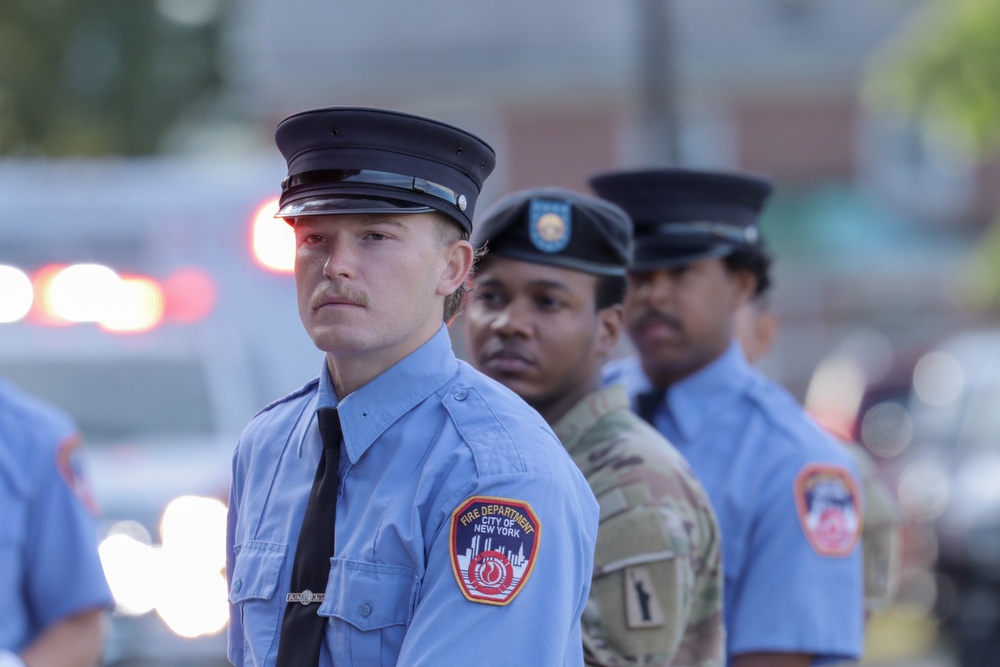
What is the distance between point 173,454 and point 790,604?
4083 mm

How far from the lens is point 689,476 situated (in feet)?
9.30

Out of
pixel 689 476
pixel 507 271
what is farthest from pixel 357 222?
pixel 689 476

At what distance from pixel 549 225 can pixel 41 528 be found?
1486 millimetres

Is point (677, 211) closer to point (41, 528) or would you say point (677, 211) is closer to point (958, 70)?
point (41, 528)

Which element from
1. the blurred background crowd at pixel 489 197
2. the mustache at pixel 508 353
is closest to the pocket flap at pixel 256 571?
the mustache at pixel 508 353

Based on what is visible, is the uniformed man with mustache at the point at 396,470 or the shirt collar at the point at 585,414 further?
the shirt collar at the point at 585,414

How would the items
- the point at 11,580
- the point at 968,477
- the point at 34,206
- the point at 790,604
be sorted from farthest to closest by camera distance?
the point at 968,477 → the point at 34,206 → the point at 11,580 → the point at 790,604

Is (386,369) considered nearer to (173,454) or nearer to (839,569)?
(839,569)

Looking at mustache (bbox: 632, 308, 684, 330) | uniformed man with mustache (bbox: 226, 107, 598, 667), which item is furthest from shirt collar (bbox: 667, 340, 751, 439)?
uniformed man with mustache (bbox: 226, 107, 598, 667)

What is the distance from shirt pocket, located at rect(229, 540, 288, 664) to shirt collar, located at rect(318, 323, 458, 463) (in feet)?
0.66

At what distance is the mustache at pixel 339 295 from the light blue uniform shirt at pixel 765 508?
1.43 meters

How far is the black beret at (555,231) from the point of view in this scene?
2.92 meters

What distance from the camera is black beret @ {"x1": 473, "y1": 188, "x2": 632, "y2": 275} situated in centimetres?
292

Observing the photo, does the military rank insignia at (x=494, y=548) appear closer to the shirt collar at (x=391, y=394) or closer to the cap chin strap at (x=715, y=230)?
the shirt collar at (x=391, y=394)
